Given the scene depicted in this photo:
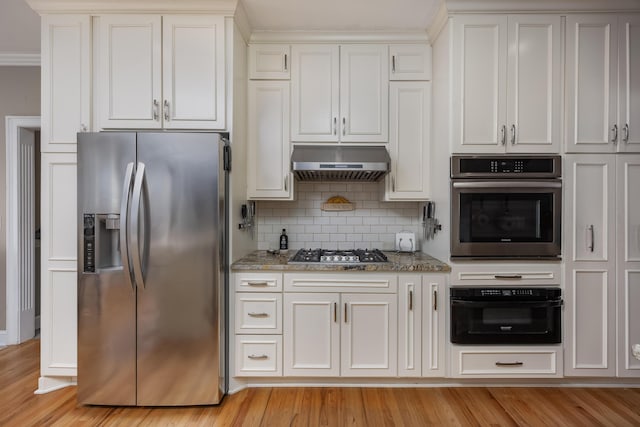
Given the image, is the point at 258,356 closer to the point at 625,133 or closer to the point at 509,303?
the point at 509,303

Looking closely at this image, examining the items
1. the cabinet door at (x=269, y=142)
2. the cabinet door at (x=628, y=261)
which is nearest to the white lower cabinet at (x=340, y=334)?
the cabinet door at (x=269, y=142)

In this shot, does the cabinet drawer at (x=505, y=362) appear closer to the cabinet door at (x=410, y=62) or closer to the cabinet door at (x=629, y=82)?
the cabinet door at (x=629, y=82)

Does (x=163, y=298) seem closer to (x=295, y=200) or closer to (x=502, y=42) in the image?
(x=295, y=200)

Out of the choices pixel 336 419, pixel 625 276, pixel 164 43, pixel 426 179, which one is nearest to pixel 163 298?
pixel 336 419

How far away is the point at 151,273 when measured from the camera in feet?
6.81

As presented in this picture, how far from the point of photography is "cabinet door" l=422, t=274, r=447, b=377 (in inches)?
90.8

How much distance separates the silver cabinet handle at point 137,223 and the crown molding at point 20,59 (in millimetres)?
2207

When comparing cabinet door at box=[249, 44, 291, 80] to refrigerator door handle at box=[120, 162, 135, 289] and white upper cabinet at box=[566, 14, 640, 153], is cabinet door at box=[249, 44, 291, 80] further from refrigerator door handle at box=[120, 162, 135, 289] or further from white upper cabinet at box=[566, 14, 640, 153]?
white upper cabinet at box=[566, 14, 640, 153]

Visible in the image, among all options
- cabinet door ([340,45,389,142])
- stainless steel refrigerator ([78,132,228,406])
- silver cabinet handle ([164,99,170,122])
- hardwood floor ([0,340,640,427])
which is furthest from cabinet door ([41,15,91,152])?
cabinet door ([340,45,389,142])

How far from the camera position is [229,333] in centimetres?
229

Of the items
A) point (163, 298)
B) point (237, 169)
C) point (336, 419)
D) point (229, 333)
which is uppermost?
point (237, 169)

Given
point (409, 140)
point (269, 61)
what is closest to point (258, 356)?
point (409, 140)

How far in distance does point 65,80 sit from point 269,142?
4.77ft

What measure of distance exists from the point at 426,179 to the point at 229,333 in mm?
1892
